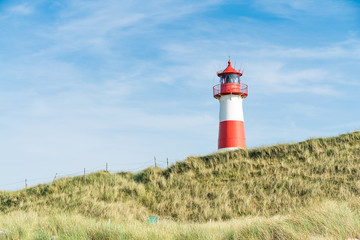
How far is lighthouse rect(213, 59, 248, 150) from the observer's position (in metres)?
26.1

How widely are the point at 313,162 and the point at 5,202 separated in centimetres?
1996

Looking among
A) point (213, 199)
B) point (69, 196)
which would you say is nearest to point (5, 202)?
point (69, 196)

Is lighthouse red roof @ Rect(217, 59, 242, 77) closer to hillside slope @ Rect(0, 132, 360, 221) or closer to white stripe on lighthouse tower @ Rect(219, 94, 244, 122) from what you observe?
white stripe on lighthouse tower @ Rect(219, 94, 244, 122)

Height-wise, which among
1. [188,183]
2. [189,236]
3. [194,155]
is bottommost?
[189,236]

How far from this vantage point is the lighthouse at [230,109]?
26141 millimetres

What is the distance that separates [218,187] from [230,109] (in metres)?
8.08

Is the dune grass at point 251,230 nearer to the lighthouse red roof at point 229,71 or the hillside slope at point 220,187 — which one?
the hillside slope at point 220,187

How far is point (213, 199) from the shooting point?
19047mm

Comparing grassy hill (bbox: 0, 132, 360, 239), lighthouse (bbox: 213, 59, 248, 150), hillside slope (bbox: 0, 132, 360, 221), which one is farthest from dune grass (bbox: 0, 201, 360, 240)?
lighthouse (bbox: 213, 59, 248, 150)

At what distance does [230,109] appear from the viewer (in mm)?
26875

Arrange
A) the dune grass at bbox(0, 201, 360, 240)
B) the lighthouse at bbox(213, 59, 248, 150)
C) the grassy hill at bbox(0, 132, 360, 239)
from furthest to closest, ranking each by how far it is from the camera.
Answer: the lighthouse at bbox(213, 59, 248, 150), the grassy hill at bbox(0, 132, 360, 239), the dune grass at bbox(0, 201, 360, 240)

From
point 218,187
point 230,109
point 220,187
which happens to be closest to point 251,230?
point 220,187

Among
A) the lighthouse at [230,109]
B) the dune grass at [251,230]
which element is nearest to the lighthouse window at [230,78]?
the lighthouse at [230,109]

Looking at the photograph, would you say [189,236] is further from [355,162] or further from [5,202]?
[5,202]
